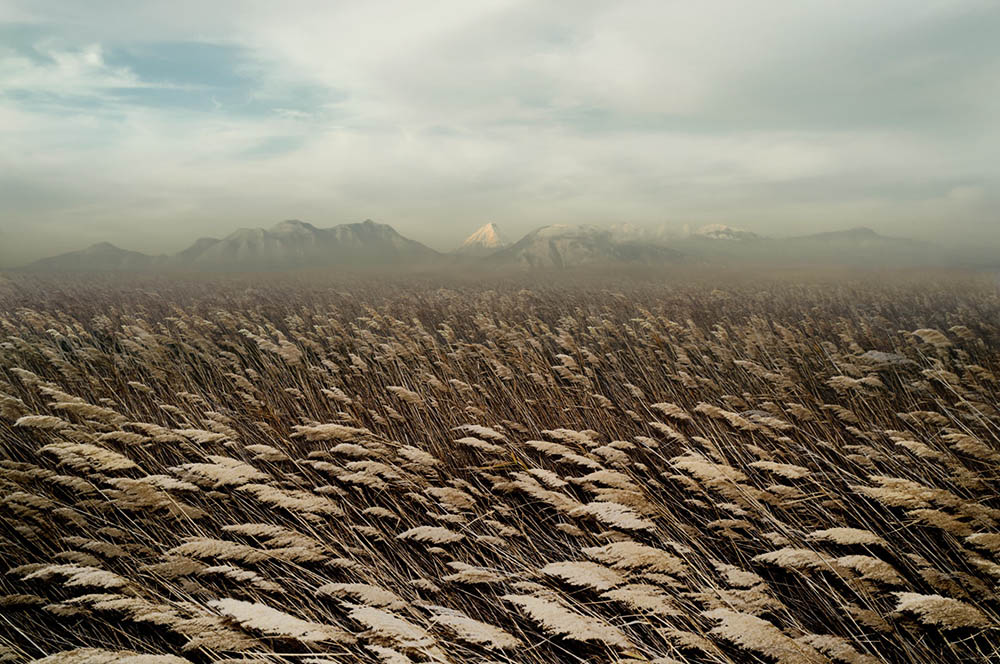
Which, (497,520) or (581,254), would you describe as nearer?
(497,520)

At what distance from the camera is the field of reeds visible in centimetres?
190

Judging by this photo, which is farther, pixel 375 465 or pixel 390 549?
pixel 375 465

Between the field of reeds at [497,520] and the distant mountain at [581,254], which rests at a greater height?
the distant mountain at [581,254]

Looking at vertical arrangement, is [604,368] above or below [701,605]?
above

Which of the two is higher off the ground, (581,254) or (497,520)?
(581,254)

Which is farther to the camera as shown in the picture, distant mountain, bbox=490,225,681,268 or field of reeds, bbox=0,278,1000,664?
distant mountain, bbox=490,225,681,268

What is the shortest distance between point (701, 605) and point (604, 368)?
4.14 m

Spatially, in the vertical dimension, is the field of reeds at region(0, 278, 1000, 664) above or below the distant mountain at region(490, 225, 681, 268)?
below

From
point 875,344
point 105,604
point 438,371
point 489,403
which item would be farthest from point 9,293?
point 875,344

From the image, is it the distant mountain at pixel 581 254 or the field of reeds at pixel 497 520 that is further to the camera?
the distant mountain at pixel 581 254

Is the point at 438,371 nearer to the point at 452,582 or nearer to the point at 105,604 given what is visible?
the point at 452,582

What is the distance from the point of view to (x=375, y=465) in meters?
3.00

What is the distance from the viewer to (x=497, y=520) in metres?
3.08

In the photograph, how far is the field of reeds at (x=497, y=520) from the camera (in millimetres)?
1904
